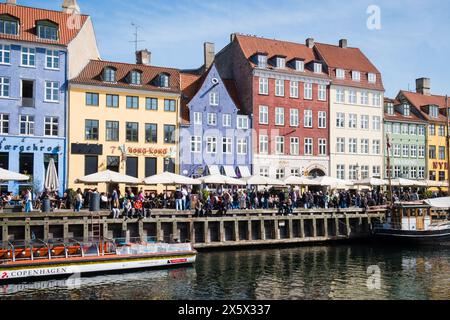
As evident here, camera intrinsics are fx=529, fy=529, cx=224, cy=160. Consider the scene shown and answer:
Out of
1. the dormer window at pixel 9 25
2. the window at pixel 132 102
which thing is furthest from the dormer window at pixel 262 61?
the dormer window at pixel 9 25

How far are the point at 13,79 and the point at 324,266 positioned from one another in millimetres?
28105

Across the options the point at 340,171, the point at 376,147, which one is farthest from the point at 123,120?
the point at 376,147

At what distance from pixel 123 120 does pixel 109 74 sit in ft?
13.3

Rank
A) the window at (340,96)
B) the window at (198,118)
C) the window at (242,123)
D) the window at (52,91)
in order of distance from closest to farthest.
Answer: the window at (52,91) < the window at (198,118) < the window at (242,123) < the window at (340,96)

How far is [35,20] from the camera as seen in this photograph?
4253 centimetres

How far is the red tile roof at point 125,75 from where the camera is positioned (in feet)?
145

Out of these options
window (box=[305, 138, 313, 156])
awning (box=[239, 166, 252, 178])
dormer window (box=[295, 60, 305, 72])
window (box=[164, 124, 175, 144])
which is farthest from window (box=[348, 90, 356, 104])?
window (box=[164, 124, 175, 144])

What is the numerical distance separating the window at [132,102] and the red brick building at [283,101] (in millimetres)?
11553

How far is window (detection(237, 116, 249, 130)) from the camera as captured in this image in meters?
50.5

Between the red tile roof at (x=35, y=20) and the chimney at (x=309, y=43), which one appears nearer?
the red tile roof at (x=35, y=20)

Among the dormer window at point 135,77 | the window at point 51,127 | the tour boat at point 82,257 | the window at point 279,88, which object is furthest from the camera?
the window at point 279,88

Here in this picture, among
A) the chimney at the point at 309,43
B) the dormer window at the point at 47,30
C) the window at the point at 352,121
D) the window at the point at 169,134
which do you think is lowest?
the window at the point at 169,134

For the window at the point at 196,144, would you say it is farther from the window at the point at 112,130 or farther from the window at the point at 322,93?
the window at the point at 322,93

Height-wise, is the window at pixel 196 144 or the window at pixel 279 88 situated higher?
the window at pixel 279 88
